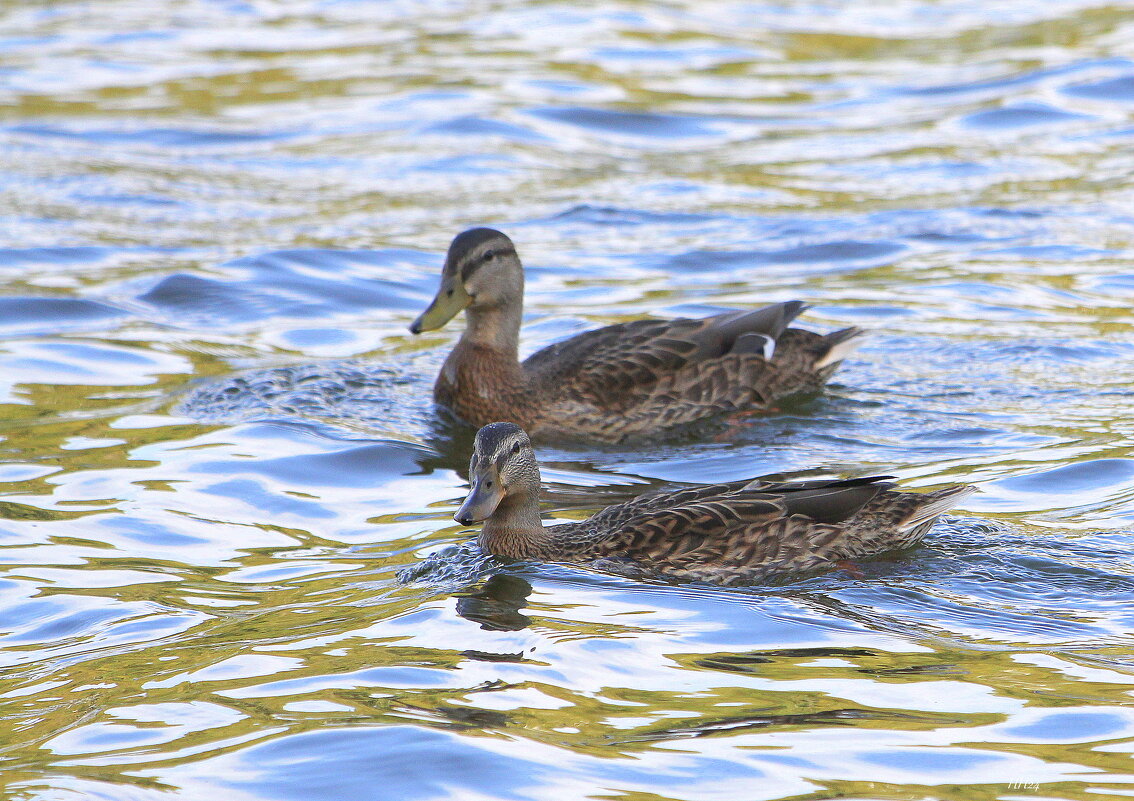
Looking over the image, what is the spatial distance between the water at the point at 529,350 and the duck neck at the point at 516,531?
12 cm

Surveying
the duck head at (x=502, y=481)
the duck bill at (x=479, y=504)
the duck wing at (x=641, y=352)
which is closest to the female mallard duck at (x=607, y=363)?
the duck wing at (x=641, y=352)

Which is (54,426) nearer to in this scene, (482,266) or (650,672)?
(482,266)

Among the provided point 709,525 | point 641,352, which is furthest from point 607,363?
point 709,525

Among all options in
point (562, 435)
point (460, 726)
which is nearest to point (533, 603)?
point (460, 726)

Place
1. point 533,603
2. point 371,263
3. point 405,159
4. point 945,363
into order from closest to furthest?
point 533,603 < point 945,363 < point 371,263 < point 405,159

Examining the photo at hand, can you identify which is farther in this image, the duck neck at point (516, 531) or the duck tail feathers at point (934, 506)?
the duck neck at point (516, 531)

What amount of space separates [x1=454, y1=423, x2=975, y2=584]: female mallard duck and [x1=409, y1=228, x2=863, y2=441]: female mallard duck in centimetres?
263

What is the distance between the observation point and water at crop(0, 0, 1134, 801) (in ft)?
19.1

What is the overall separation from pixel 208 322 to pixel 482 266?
10.2ft

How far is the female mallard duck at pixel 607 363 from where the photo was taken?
34.6 feet

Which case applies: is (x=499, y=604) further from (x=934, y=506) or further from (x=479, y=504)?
(x=934, y=506)

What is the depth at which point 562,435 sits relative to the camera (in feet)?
34.3

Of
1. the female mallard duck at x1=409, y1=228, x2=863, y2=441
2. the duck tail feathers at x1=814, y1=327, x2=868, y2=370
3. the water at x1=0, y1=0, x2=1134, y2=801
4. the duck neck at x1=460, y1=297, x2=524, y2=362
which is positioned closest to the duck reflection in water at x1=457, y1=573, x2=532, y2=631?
the water at x1=0, y1=0, x2=1134, y2=801

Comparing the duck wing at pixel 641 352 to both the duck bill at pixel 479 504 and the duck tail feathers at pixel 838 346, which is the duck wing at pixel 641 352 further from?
the duck bill at pixel 479 504
